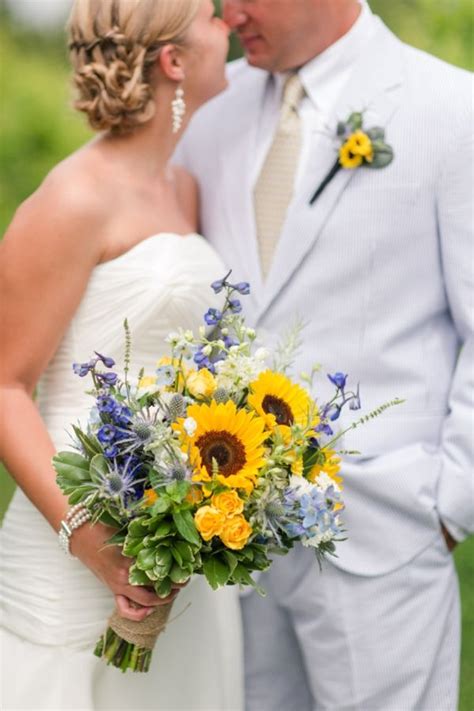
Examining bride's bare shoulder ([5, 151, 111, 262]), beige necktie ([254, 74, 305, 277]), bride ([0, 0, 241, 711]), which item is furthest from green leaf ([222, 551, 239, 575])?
beige necktie ([254, 74, 305, 277])

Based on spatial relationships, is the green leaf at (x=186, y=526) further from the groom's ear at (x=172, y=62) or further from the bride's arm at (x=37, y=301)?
the groom's ear at (x=172, y=62)

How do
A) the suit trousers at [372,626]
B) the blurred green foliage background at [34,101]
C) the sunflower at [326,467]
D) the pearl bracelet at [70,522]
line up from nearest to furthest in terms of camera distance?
the sunflower at [326,467] < the pearl bracelet at [70,522] < the suit trousers at [372,626] < the blurred green foliage background at [34,101]

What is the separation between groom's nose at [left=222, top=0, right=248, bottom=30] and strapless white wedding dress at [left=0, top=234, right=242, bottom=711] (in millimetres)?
687

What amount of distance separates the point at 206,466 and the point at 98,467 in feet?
0.81

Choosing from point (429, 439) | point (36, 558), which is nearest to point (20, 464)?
point (36, 558)

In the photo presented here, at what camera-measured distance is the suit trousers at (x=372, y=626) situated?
3.63 meters

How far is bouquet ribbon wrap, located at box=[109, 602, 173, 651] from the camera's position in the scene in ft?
10.3

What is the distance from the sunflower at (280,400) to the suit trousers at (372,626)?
0.90 meters

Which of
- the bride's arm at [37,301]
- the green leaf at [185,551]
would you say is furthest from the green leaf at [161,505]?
the bride's arm at [37,301]

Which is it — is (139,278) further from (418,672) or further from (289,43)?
(418,672)

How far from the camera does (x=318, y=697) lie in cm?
378

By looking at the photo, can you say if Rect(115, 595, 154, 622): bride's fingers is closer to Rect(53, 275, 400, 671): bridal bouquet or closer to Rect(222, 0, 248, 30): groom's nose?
Rect(53, 275, 400, 671): bridal bouquet

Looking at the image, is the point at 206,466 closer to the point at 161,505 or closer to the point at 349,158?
the point at 161,505

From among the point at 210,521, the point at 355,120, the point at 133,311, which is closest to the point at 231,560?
the point at 210,521
